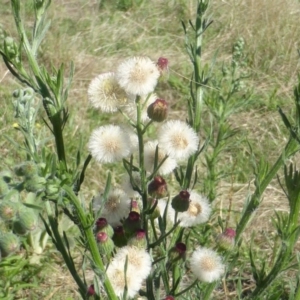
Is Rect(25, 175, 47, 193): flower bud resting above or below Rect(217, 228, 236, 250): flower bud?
below

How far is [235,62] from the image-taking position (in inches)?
81.7

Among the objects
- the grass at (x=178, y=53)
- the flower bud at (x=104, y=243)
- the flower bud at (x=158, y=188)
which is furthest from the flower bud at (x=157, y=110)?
the grass at (x=178, y=53)

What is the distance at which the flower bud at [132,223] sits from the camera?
1.18 m

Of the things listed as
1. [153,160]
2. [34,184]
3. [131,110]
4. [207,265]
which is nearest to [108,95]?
[131,110]

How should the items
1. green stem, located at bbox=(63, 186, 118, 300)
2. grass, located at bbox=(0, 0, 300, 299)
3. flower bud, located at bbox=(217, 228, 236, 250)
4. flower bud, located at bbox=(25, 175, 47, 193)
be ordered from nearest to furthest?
flower bud, located at bbox=(25, 175, 47, 193) → green stem, located at bbox=(63, 186, 118, 300) → flower bud, located at bbox=(217, 228, 236, 250) → grass, located at bbox=(0, 0, 300, 299)

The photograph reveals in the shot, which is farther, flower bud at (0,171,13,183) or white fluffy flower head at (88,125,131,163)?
white fluffy flower head at (88,125,131,163)

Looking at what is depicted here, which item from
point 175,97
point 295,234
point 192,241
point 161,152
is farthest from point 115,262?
point 175,97

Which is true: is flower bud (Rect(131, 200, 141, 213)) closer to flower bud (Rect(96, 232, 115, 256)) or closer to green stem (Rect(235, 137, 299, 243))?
flower bud (Rect(96, 232, 115, 256))

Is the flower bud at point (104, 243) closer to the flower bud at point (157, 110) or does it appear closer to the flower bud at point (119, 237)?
the flower bud at point (119, 237)

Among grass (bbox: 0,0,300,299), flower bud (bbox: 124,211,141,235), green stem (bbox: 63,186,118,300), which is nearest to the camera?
green stem (bbox: 63,186,118,300)

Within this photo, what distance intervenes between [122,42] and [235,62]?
2657 mm

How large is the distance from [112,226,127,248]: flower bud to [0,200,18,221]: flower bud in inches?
11.5

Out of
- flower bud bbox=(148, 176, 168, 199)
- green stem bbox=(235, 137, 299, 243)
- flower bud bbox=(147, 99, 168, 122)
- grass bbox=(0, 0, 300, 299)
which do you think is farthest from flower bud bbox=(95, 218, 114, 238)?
grass bbox=(0, 0, 300, 299)

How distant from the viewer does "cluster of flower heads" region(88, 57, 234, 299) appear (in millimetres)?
1142
